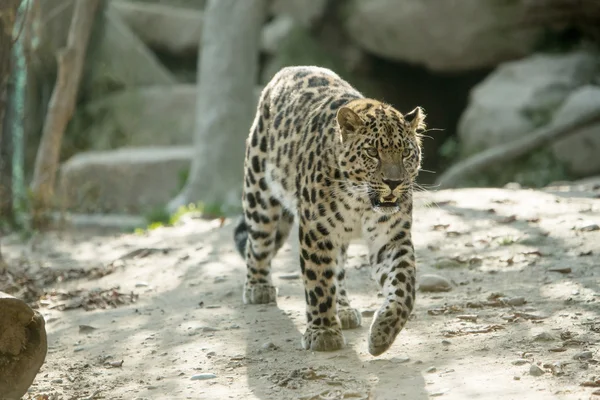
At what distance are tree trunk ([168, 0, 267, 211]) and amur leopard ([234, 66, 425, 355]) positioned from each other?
7656 mm

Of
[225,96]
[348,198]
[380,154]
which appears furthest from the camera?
[225,96]

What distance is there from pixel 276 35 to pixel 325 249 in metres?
12.6

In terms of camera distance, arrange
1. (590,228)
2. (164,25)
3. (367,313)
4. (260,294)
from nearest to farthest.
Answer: (367,313)
(260,294)
(590,228)
(164,25)

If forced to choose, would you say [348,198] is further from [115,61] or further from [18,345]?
[115,61]

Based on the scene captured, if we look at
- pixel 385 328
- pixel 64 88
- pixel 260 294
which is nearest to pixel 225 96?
pixel 64 88

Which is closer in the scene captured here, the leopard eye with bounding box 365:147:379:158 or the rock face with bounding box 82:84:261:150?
the leopard eye with bounding box 365:147:379:158

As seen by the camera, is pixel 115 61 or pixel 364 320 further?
pixel 115 61

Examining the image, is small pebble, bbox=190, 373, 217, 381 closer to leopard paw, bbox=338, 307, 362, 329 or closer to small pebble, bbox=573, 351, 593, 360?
leopard paw, bbox=338, 307, 362, 329

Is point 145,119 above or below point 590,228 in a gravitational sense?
below

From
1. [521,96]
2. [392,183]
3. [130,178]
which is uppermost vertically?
[392,183]

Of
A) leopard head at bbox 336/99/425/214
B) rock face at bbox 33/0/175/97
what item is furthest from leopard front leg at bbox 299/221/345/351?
rock face at bbox 33/0/175/97

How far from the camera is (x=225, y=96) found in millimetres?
14320

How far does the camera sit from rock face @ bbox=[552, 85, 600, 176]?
45.9 feet

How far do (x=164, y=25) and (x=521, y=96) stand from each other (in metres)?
9.27
